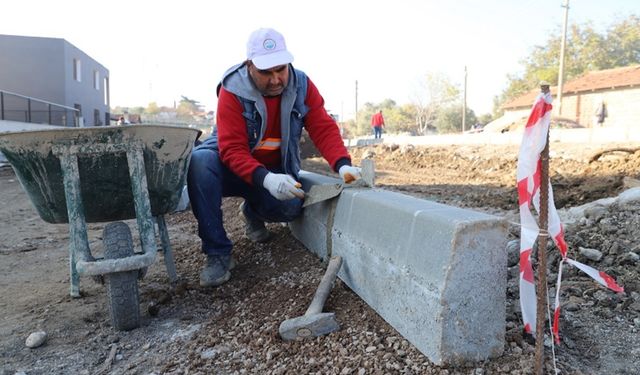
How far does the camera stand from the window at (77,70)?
24723mm

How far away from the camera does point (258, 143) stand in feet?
10.2

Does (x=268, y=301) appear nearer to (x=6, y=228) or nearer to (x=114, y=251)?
(x=114, y=251)

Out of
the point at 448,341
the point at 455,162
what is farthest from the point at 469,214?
the point at 455,162

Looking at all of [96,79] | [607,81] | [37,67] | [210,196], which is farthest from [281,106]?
[96,79]

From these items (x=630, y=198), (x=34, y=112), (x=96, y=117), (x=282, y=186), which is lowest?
(x=630, y=198)

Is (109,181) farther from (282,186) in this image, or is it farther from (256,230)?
(256,230)

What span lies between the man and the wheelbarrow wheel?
576 mm

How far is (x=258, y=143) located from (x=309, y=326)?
1.38 m

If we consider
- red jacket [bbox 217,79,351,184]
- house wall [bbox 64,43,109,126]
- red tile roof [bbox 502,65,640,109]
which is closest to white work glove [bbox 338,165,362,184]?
red jacket [bbox 217,79,351,184]

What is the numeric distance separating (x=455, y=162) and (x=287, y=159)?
914 cm

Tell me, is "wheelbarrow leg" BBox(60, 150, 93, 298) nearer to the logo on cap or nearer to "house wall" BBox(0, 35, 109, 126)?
the logo on cap

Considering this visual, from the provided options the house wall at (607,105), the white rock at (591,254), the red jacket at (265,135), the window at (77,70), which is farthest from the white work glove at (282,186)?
the window at (77,70)

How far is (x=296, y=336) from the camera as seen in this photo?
2148 mm

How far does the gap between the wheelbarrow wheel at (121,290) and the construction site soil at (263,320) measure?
7cm
